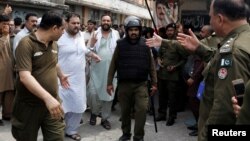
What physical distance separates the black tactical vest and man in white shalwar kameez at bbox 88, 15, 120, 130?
0.95 meters

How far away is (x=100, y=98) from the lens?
653 centimetres

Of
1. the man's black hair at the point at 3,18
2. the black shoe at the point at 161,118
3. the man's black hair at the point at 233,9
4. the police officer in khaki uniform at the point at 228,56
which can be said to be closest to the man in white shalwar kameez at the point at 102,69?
the black shoe at the point at 161,118

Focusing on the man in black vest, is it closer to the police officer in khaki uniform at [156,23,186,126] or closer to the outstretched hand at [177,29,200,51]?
the police officer in khaki uniform at [156,23,186,126]

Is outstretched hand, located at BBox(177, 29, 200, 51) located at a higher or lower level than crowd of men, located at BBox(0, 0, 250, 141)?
higher

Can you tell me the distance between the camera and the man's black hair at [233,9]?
2.67m

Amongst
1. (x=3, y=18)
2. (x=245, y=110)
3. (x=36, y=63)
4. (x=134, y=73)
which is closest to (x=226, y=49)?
(x=245, y=110)

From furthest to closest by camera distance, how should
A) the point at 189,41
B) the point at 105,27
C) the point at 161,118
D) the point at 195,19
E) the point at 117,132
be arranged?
the point at 195,19
the point at 161,118
the point at 105,27
the point at 117,132
the point at 189,41

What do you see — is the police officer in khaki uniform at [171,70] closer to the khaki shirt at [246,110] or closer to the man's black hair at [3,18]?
the man's black hair at [3,18]

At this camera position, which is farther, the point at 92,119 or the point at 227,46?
the point at 92,119

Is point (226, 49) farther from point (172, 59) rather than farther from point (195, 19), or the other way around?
point (195, 19)

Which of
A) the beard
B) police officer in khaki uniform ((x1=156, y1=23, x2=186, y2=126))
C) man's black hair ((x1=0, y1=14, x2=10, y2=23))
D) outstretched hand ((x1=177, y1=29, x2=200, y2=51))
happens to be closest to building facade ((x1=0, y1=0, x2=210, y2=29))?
police officer in khaki uniform ((x1=156, y1=23, x2=186, y2=126))

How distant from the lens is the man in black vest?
5.42 m

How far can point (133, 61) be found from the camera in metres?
5.48

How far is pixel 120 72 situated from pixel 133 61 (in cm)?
26
